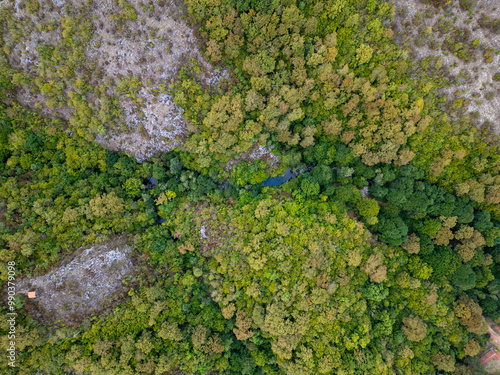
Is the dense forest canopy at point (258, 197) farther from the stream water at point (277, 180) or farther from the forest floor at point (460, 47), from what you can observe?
A: the stream water at point (277, 180)

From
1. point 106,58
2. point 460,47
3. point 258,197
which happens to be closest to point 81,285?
point 258,197

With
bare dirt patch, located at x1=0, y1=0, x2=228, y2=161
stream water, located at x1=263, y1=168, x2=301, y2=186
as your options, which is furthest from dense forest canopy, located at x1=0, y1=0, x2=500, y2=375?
stream water, located at x1=263, y1=168, x2=301, y2=186

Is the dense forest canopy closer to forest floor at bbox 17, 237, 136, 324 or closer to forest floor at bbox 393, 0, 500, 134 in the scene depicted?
forest floor at bbox 17, 237, 136, 324

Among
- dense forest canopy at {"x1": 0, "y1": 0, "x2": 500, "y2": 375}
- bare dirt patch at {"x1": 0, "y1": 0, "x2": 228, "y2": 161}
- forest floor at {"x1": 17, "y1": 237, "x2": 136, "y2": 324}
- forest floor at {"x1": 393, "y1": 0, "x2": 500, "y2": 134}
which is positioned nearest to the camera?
forest floor at {"x1": 393, "y1": 0, "x2": 500, "y2": 134}

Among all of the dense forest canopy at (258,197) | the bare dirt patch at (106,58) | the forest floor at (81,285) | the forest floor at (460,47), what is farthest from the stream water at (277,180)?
the forest floor at (81,285)

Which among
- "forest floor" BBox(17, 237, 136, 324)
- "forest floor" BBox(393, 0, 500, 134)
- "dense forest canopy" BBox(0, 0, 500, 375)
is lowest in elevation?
"forest floor" BBox(17, 237, 136, 324)

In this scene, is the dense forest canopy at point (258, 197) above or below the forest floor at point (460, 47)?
below
